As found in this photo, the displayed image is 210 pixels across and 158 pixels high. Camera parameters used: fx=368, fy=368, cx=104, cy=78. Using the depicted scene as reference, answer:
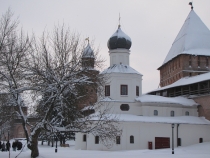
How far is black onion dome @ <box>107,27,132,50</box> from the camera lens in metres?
38.1

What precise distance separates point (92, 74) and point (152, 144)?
18.0 metres

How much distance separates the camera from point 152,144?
36406 mm

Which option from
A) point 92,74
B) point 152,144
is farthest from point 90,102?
point 152,144

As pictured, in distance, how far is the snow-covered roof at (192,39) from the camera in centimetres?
5053

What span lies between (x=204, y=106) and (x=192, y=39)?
15231mm

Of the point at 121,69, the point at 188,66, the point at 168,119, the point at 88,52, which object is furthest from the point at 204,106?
the point at 88,52

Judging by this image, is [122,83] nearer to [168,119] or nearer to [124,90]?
[124,90]

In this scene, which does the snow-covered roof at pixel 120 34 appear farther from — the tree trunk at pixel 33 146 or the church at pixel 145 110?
the tree trunk at pixel 33 146

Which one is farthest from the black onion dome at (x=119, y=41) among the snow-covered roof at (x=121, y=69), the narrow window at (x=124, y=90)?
the narrow window at (x=124, y=90)

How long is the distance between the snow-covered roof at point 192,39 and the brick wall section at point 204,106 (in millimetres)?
10901

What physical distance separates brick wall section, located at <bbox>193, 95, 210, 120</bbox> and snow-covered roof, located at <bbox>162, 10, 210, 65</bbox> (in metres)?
10.9

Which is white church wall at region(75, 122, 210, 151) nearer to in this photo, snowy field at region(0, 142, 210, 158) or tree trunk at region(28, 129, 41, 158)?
snowy field at region(0, 142, 210, 158)

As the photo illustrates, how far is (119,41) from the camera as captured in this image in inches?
1501

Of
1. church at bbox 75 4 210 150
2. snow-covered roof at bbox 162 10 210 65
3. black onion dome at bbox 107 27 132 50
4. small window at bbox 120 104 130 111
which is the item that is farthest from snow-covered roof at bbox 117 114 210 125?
snow-covered roof at bbox 162 10 210 65
